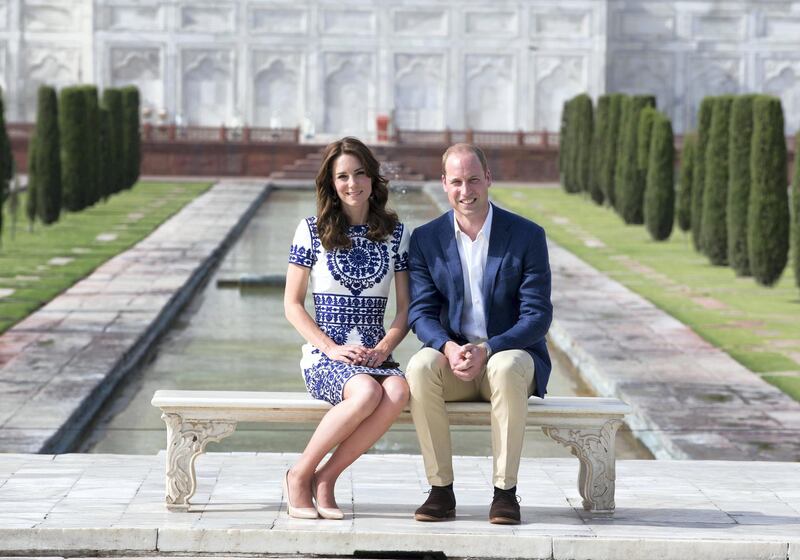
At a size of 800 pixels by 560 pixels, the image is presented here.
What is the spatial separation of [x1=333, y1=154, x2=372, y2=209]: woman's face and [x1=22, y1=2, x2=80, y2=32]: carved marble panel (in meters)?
37.4

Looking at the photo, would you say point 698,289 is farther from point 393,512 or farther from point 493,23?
point 493,23

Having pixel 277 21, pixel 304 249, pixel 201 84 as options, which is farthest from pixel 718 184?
pixel 201 84

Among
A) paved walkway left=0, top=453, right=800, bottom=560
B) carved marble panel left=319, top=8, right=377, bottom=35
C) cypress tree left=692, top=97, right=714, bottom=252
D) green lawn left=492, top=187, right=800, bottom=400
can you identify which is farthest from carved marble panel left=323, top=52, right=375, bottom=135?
paved walkway left=0, top=453, right=800, bottom=560

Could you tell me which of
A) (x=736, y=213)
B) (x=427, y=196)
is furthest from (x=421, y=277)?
(x=427, y=196)

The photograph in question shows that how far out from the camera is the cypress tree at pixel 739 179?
1523 cm

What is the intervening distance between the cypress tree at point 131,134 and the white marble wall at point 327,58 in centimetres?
1062

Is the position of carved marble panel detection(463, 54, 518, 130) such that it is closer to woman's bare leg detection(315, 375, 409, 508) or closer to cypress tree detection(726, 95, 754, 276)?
cypress tree detection(726, 95, 754, 276)

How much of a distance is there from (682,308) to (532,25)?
94.8ft

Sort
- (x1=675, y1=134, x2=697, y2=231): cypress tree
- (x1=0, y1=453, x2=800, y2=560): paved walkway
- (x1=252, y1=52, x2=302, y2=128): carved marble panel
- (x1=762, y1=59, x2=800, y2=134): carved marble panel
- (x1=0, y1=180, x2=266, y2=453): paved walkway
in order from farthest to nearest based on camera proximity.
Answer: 1. (x1=762, y1=59, x2=800, y2=134): carved marble panel
2. (x1=252, y1=52, x2=302, y2=128): carved marble panel
3. (x1=675, y1=134, x2=697, y2=231): cypress tree
4. (x1=0, y1=180, x2=266, y2=453): paved walkway
5. (x1=0, y1=453, x2=800, y2=560): paved walkway

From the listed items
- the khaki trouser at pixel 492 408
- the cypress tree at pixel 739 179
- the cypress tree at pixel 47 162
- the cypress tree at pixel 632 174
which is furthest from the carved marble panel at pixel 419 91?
the khaki trouser at pixel 492 408

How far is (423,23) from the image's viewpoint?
40531 mm

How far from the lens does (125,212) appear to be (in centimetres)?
2292

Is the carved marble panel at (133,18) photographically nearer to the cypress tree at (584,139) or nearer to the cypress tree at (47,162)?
the cypress tree at (584,139)

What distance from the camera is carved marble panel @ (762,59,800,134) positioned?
4194cm
